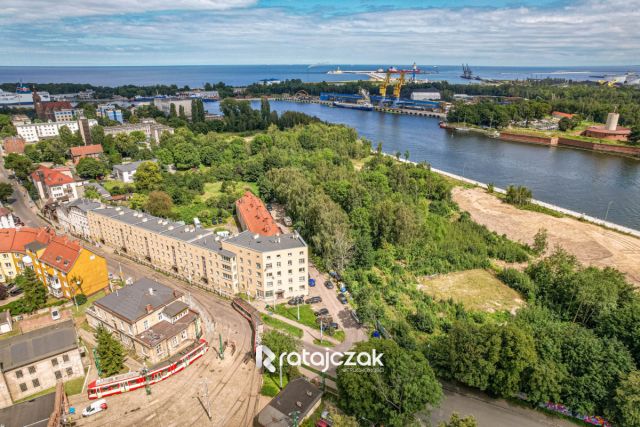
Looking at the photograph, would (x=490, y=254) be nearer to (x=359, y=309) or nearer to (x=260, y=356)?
(x=359, y=309)

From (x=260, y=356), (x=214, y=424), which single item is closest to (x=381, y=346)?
(x=260, y=356)

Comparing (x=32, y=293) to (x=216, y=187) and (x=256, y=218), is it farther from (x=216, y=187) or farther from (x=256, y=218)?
(x=216, y=187)

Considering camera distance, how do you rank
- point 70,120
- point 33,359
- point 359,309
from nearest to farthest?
1. point 33,359
2. point 359,309
3. point 70,120

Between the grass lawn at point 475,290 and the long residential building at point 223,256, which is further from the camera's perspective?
the grass lawn at point 475,290

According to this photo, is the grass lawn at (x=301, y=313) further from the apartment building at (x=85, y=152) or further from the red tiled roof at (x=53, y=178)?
the apartment building at (x=85, y=152)

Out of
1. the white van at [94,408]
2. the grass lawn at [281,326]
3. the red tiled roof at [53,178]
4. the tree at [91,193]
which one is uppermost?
the red tiled roof at [53,178]

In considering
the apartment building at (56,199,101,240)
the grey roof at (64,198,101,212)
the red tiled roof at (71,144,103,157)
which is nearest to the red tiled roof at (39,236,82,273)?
the grey roof at (64,198,101,212)

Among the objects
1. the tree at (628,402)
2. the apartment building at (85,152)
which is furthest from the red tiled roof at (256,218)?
the apartment building at (85,152)
